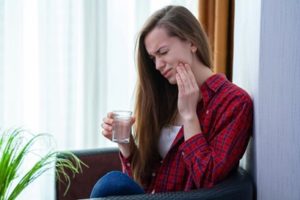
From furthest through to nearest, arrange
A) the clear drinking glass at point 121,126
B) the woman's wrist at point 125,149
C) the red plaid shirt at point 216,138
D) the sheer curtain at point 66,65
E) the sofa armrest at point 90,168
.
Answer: the sheer curtain at point 66,65 → the sofa armrest at point 90,168 → the woman's wrist at point 125,149 → the clear drinking glass at point 121,126 → the red plaid shirt at point 216,138

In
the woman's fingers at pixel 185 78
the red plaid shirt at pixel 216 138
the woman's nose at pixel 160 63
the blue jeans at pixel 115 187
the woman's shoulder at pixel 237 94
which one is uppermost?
the woman's nose at pixel 160 63

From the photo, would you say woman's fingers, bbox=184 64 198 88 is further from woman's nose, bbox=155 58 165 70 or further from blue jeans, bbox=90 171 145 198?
blue jeans, bbox=90 171 145 198

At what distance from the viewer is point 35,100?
1.91 metres

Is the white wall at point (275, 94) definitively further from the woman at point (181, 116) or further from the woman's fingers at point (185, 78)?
the woman's fingers at point (185, 78)

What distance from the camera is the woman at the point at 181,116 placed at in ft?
3.55

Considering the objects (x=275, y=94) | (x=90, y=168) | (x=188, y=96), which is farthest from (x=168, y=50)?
(x=90, y=168)

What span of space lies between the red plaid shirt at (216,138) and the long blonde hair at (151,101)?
0.16 metres

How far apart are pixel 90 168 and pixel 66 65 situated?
64 centimetres

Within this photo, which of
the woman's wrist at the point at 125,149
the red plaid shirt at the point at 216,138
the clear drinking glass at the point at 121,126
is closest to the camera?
the red plaid shirt at the point at 216,138

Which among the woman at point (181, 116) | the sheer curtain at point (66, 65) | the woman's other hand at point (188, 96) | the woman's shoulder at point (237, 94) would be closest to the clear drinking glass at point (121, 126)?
the woman at point (181, 116)

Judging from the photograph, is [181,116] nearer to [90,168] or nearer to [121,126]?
[121,126]

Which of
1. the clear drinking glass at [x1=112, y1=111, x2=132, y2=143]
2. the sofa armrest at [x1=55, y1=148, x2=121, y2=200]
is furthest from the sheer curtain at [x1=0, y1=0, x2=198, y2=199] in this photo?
the clear drinking glass at [x1=112, y1=111, x2=132, y2=143]

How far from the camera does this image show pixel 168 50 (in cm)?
124

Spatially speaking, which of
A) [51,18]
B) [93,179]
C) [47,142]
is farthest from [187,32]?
[47,142]
